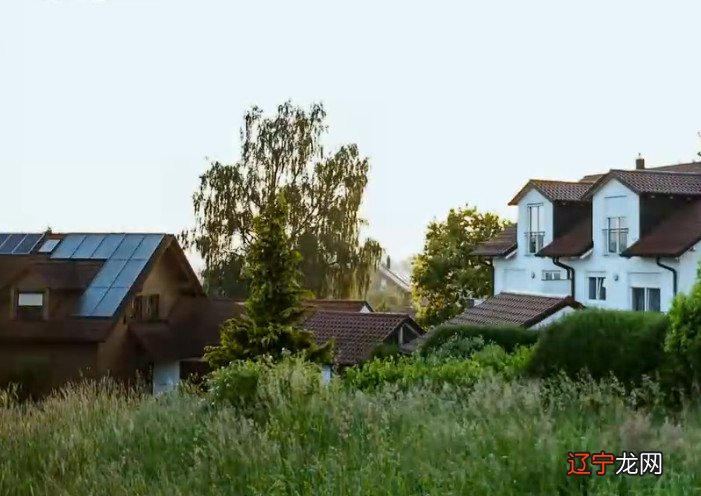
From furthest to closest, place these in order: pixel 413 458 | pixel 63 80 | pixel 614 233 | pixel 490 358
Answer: pixel 614 233, pixel 63 80, pixel 490 358, pixel 413 458

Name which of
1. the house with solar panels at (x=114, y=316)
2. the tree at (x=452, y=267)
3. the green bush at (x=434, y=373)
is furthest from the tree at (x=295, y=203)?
the green bush at (x=434, y=373)

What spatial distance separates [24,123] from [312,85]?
16.4 metres

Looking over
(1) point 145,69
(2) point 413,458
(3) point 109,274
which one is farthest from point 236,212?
(2) point 413,458

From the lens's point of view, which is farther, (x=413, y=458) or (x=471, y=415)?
(x=471, y=415)

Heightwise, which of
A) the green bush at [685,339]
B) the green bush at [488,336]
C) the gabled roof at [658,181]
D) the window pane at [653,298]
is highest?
the gabled roof at [658,181]

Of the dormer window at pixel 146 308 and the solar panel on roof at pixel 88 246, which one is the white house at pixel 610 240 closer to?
the dormer window at pixel 146 308

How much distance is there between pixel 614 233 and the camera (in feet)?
76.9

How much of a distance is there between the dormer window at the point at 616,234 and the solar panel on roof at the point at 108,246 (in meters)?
13.6

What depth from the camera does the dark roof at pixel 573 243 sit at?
79.5 ft

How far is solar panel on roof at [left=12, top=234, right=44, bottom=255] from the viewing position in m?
23.6

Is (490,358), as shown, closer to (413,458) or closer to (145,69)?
(413,458)

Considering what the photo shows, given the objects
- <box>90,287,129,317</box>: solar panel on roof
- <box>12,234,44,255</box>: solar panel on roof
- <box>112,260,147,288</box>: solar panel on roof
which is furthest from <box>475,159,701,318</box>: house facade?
<box>12,234,44,255</box>: solar panel on roof

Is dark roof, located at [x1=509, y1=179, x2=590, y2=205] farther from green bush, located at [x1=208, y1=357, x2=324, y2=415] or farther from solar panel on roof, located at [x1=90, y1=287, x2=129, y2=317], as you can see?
green bush, located at [x1=208, y1=357, x2=324, y2=415]

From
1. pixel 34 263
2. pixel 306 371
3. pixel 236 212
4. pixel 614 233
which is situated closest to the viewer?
pixel 306 371
